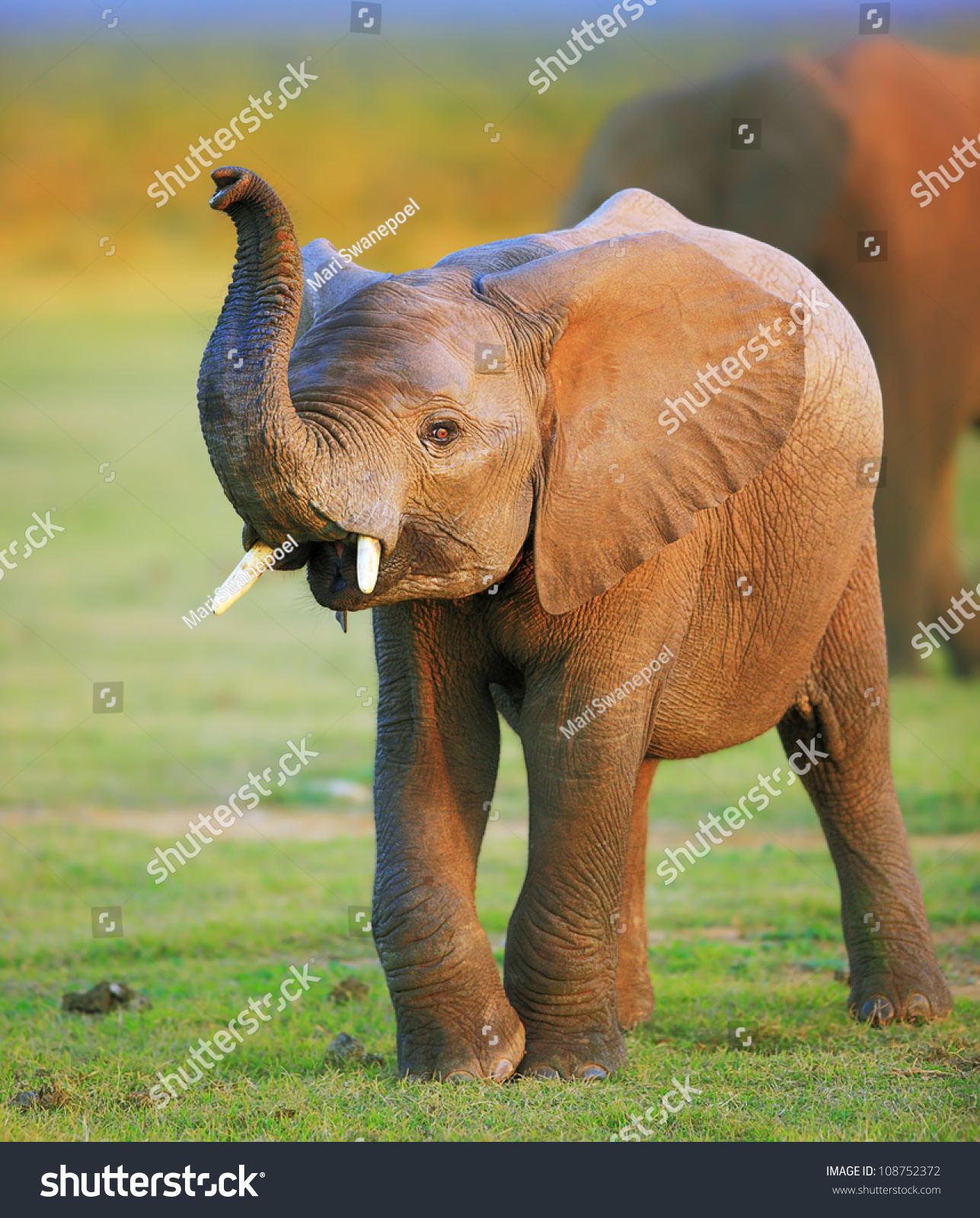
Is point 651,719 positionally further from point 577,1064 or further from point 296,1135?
point 296,1135

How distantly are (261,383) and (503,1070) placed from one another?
8.06ft

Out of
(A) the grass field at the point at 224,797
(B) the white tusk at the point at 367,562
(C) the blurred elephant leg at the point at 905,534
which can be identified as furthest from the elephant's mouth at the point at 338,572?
(C) the blurred elephant leg at the point at 905,534

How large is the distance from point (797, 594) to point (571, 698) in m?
1.29

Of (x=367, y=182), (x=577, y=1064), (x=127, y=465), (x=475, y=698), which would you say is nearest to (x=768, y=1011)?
(x=577, y=1064)

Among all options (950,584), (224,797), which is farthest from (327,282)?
(950,584)

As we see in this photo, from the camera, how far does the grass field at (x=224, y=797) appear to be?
551 cm

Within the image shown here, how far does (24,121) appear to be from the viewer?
33781mm

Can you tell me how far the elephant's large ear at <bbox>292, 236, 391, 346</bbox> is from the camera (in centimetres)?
555

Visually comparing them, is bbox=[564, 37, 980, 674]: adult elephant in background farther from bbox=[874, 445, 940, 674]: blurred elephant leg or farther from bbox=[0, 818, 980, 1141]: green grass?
bbox=[0, 818, 980, 1141]: green grass

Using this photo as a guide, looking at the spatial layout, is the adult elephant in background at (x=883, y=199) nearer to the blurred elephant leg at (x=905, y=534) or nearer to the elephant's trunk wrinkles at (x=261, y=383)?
the blurred elephant leg at (x=905, y=534)

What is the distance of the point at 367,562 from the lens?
15.9ft

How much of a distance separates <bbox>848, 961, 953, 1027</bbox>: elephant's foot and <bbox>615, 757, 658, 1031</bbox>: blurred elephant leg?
89 cm

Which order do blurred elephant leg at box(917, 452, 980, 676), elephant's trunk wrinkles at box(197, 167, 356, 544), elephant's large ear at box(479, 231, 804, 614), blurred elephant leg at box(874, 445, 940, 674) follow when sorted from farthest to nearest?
1. blurred elephant leg at box(917, 452, 980, 676)
2. blurred elephant leg at box(874, 445, 940, 674)
3. elephant's large ear at box(479, 231, 804, 614)
4. elephant's trunk wrinkles at box(197, 167, 356, 544)

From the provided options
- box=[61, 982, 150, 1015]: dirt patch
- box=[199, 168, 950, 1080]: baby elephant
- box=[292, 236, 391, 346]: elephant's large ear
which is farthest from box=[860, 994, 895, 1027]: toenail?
box=[292, 236, 391, 346]: elephant's large ear
